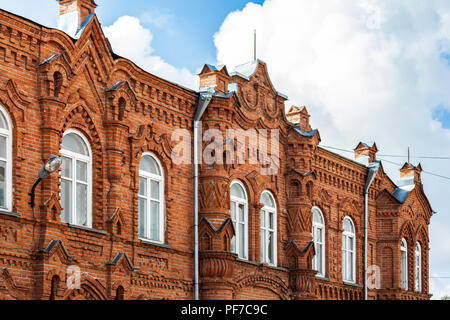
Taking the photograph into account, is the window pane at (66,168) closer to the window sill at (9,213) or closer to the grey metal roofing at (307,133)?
the window sill at (9,213)

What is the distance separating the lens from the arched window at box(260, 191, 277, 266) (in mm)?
23203

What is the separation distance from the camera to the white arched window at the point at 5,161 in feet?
53.1

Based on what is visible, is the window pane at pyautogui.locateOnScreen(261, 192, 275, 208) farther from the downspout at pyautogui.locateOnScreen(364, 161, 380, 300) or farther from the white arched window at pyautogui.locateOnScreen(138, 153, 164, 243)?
the downspout at pyautogui.locateOnScreen(364, 161, 380, 300)

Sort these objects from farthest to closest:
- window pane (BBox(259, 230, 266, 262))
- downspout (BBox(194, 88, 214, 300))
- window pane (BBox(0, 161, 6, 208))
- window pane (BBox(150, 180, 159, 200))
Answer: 1. window pane (BBox(259, 230, 266, 262))
2. downspout (BBox(194, 88, 214, 300))
3. window pane (BBox(150, 180, 159, 200))
4. window pane (BBox(0, 161, 6, 208))

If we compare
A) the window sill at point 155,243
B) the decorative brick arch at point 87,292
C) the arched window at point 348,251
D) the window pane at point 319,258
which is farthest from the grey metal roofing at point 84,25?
the arched window at point 348,251

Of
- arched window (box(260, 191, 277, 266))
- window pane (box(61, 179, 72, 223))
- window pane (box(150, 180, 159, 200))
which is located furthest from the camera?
arched window (box(260, 191, 277, 266))

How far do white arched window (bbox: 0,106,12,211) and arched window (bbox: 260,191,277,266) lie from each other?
8.51 metres

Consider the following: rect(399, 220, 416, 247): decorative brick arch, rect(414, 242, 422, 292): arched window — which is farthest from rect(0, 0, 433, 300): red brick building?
rect(414, 242, 422, 292): arched window

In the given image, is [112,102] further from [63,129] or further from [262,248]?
[262,248]

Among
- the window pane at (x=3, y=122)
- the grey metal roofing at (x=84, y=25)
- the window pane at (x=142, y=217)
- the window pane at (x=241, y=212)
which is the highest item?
the grey metal roofing at (x=84, y=25)

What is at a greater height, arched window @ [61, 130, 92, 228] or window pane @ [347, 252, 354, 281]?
arched window @ [61, 130, 92, 228]

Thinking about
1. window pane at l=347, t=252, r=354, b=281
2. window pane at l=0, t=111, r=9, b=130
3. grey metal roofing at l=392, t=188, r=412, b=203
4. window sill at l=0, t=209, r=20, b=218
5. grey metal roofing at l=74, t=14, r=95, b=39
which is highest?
grey metal roofing at l=74, t=14, r=95, b=39

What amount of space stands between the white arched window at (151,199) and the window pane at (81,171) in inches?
67.6

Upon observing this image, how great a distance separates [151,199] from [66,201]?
107 inches
